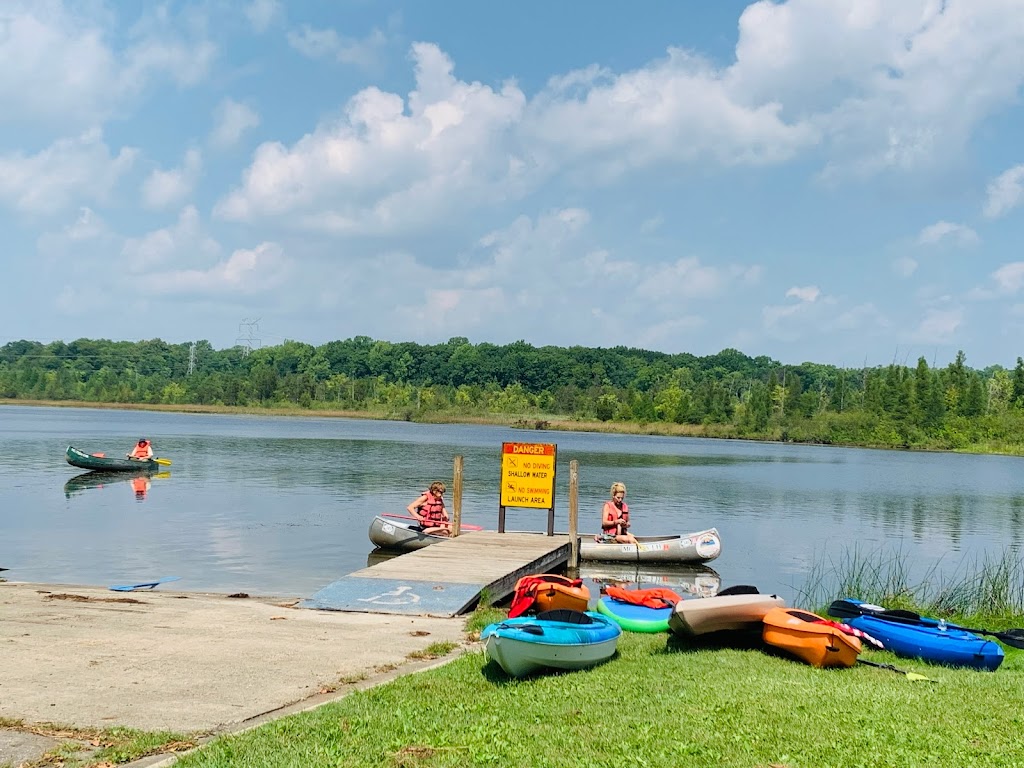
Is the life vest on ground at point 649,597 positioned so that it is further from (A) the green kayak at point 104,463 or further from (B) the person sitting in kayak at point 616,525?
(A) the green kayak at point 104,463

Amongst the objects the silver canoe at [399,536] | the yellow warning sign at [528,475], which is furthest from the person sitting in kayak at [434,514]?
the yellow warning sign at [528,475]

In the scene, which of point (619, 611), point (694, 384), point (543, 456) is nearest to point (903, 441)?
point (694, 384)

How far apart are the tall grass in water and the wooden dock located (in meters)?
4.94

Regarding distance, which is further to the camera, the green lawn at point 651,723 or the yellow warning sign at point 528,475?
the yellow warning sign at point 528,475

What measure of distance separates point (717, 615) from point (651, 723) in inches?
123

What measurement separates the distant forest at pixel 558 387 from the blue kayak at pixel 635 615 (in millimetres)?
91542

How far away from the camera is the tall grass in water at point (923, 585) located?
14945mm

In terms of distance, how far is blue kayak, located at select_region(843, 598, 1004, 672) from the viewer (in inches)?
372

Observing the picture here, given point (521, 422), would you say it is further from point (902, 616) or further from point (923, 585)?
point (902, 616)

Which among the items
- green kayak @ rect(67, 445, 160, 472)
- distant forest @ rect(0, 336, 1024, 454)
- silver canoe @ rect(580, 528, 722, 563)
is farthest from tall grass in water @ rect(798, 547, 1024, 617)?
distant forest @ rect(0, 336, 1024, 454)

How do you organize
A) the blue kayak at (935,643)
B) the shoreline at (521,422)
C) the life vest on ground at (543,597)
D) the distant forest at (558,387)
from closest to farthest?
the blue kayak at (935,643)
the life vest on ground at (543,597)
the shoreline at (521,422)
the distant forest at (558,387)

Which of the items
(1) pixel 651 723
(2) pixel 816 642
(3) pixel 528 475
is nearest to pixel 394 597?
(2) pixel 816 642

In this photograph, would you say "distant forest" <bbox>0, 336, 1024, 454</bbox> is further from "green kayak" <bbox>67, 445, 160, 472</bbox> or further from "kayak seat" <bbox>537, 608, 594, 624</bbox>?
"kayak seat" <bbox>537, 608, 594, 624</bbox>

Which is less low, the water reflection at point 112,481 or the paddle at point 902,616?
the paddle at point 902,616
